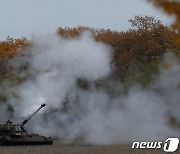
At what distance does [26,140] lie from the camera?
27938 millimetres

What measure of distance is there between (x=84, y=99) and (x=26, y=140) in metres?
8.75

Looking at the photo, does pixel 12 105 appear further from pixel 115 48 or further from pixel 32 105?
pixel 115 48

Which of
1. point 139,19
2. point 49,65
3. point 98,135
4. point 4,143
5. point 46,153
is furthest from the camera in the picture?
point 139,19

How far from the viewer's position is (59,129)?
35156 mm

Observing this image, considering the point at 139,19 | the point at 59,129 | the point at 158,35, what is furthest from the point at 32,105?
the point at 139,19

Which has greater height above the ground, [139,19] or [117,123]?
[139,19]

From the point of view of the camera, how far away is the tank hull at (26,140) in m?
27.8

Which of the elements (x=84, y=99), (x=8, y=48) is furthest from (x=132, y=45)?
(x=84, y=99)

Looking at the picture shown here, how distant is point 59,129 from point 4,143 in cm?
735

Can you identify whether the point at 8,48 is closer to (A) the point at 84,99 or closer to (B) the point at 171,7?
(A) the point at 84,99

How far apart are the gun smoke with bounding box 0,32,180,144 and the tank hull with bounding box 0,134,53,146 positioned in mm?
3946

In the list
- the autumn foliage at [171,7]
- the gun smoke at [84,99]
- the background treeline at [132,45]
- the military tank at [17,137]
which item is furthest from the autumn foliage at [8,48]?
the autumn foliage at [171,7]

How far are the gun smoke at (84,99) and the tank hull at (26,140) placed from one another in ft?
12.9

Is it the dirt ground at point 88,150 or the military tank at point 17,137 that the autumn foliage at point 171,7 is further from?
the military tank at point 17,137
